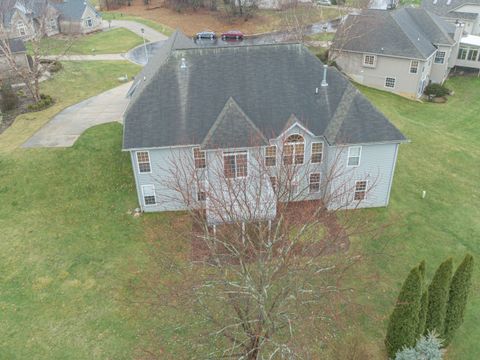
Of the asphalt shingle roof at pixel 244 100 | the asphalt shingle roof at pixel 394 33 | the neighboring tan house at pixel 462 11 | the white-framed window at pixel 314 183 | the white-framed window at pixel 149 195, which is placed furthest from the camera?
the neighboring tan house at pixel 462 11

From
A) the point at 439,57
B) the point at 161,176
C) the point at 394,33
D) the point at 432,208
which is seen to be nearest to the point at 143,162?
the point at 161,176

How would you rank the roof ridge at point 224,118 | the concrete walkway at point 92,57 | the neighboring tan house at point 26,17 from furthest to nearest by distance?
1. the neighboring tan house at point 26,17
2. the concrete walkway at point 92,57
3. the roof ridge at point 224,118

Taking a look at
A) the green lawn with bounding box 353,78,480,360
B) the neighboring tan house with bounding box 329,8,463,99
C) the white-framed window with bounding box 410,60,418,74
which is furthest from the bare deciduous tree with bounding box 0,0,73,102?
the white-framed window with bounding box 410,60,418,74

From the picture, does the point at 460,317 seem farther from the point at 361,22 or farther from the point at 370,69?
the point at 361,22

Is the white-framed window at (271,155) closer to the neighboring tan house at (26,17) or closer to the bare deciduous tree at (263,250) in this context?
the bare deciduous tree at (263,250)

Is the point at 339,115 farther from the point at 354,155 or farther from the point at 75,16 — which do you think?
the point at 75,16

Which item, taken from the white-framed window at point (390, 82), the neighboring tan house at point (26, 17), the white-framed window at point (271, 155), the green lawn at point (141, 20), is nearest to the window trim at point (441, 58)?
the white-framed window at point (390, 82)

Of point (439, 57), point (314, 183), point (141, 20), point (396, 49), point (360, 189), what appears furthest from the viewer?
point (141, 20)
